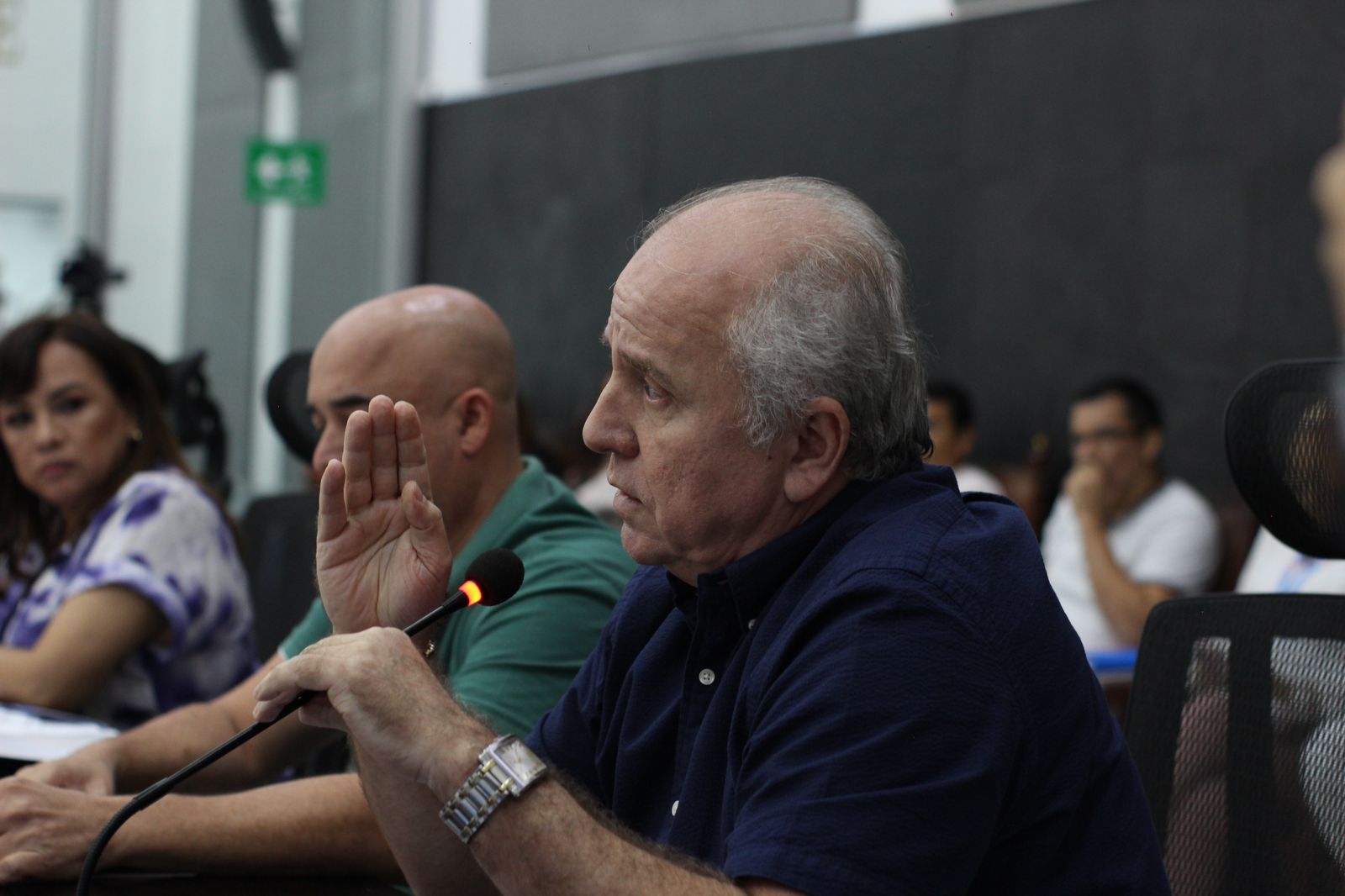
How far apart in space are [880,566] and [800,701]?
0.37 ft

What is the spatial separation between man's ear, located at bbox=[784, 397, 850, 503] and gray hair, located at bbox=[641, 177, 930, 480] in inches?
0.4

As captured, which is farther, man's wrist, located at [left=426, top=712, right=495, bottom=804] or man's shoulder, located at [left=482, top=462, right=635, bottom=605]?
man's shoulder, located at [left=482, top=462, right=635, bottom=605]

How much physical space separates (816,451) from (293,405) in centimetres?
118

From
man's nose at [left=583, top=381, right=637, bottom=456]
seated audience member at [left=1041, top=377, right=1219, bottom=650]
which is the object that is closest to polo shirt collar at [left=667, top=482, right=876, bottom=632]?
man's nose at [left=583, top=381, right=637, bottom=456]

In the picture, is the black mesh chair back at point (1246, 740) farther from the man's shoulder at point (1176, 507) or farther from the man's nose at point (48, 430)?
the man's shoulder at point (1176, 507)

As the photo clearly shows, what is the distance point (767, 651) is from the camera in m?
1.16

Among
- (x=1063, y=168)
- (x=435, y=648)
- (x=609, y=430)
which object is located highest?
(x=1063, y=168)

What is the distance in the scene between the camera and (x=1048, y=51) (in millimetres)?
5422

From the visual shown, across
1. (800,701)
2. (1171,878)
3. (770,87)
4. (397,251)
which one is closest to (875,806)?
(800,701)

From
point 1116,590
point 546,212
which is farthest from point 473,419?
point 546,212

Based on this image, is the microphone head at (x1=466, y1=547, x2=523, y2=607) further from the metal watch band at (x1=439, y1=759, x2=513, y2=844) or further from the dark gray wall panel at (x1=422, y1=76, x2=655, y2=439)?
the dark gray wall panel at (x1=422, y1=76, x2=655, y2=439)

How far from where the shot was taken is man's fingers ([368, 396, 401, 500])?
53.7 inches

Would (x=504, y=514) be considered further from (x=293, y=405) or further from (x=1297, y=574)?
(x=1297, y=574)

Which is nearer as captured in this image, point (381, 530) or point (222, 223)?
point (381, 530)
